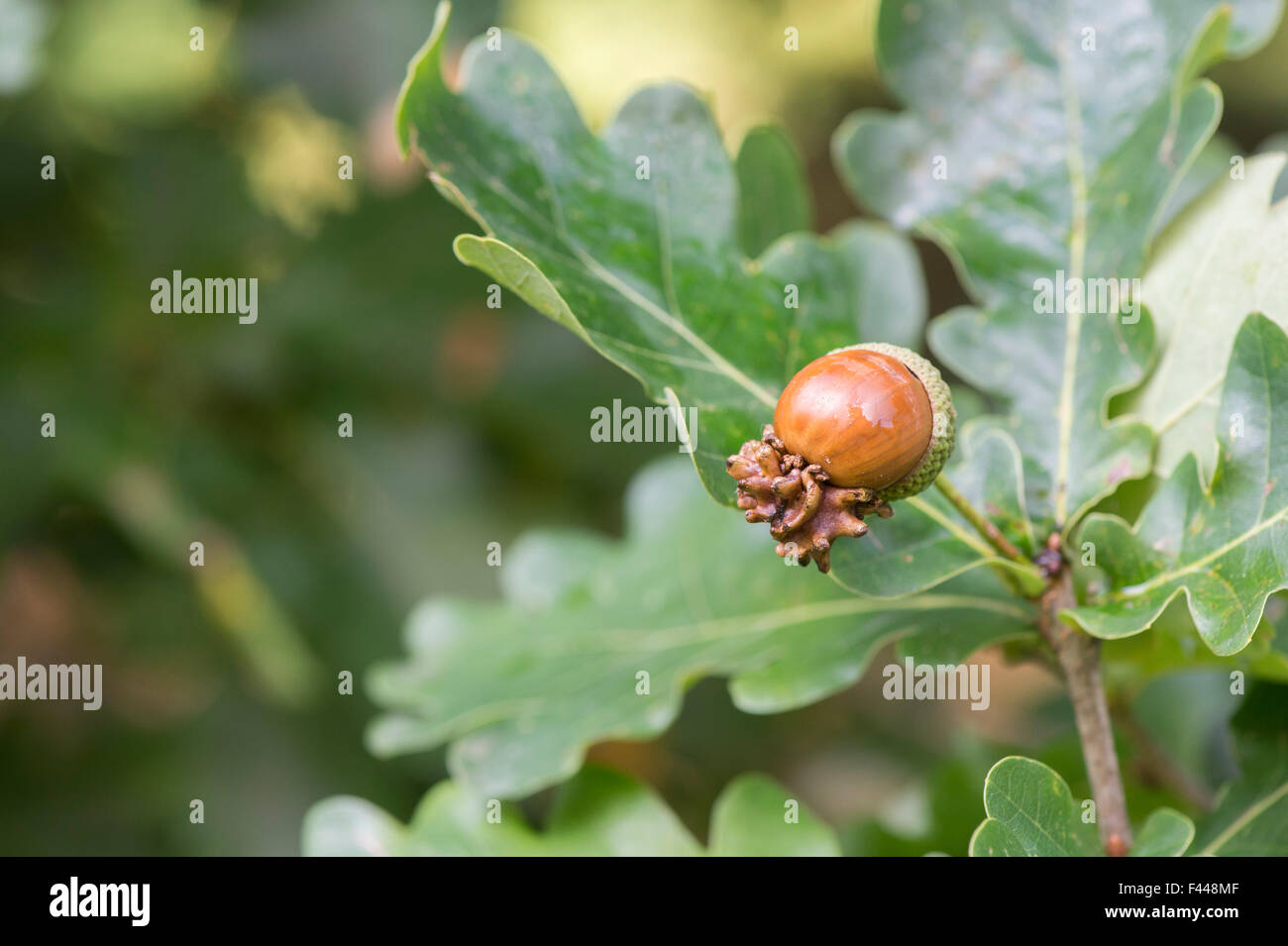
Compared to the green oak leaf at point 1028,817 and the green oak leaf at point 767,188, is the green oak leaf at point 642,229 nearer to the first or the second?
the green oak leaf at point 767,188

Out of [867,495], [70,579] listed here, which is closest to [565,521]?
[70,579]

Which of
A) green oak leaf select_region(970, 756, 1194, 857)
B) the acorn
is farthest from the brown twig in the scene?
the acorn

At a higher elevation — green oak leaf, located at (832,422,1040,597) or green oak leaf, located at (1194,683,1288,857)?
green oak leaf, located at (832,422,1040,597)

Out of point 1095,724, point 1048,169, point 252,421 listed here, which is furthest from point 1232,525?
point 252,421

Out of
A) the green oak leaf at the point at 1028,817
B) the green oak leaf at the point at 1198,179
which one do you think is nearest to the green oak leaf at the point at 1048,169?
the green oak leaf at the point at 1198,179

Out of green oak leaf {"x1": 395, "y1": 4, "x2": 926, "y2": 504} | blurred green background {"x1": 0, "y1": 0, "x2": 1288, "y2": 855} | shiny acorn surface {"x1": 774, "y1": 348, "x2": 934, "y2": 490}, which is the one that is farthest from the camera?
blurred green background {"x1": 0, "y1": 0, "x2": 1288, "y2": 855}

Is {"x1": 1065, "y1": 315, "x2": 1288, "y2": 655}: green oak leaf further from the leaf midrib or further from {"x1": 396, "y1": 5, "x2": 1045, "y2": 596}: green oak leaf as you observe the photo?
the leaf midrib

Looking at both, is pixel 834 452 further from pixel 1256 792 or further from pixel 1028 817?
pixel 1256 792
